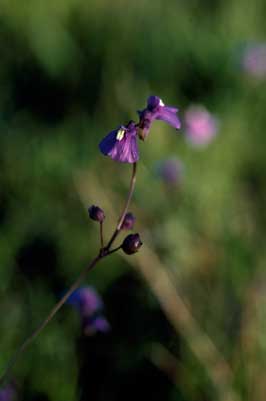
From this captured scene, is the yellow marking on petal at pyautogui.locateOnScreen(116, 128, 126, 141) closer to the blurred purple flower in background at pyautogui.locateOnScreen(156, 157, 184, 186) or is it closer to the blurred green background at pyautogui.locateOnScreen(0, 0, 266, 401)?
the blurred green background at pyautogui.locateOnScreen(0, 0, 266, 401)

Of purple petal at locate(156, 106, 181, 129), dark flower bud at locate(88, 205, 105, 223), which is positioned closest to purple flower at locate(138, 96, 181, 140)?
purple petal at locate(156, 106, 181, 129)

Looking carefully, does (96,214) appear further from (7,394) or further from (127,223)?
(7,394)

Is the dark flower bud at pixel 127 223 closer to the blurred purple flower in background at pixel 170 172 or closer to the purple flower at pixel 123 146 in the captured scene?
the purple flower at pixel 123 146

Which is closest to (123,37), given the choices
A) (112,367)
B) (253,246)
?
(253,246)

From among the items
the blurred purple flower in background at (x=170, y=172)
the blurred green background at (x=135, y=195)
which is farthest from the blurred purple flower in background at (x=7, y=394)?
the blurred purple flower in background at (x=170, y=172)

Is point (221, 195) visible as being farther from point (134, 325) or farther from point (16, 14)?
point (16, 14)

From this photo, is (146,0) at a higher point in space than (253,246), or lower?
higher
